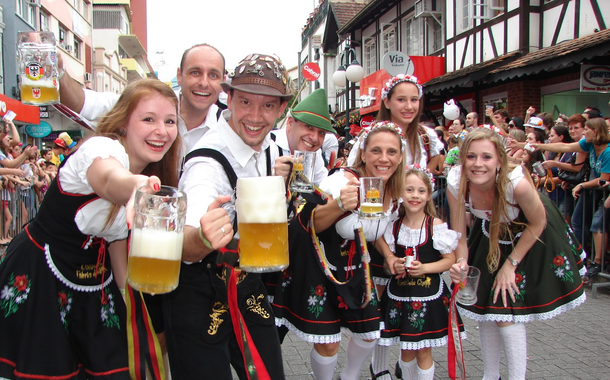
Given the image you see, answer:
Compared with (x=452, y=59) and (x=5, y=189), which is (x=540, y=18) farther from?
(x=5, y=189)

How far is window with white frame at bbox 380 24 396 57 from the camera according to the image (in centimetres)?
1923

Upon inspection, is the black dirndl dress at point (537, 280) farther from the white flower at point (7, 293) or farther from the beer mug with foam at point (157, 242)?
the white flower at point (7, 293)

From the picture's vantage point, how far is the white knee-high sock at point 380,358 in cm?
349

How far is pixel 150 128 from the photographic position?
80.7 inches

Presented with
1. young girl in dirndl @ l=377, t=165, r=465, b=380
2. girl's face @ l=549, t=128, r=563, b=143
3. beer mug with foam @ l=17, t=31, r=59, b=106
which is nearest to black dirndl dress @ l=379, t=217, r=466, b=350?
young girl in dirndl @ l=377, t=165, r=465, b=380

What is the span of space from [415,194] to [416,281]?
0.60 m

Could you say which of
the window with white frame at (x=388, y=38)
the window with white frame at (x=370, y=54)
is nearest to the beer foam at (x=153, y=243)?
the window with white frame at (x=388, y=38)

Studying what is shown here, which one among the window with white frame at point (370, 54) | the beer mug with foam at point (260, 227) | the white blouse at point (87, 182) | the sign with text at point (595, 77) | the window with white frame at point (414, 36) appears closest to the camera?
the beer mug with foam at point (260, 227)

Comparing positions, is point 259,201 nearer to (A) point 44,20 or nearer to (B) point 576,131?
(B) point 576,131

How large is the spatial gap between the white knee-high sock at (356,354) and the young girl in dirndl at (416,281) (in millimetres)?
119

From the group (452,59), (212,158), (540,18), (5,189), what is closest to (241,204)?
(212,158)

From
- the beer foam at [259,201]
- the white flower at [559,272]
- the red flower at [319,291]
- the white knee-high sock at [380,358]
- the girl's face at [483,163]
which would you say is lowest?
the white knee-high sock at [380,358]

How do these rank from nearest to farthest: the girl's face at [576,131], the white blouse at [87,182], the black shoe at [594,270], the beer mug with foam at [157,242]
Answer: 1. the beer mug with foam at [157,242]
2. the white blouse at [87,182]
3. the black shoe at [594,270]
4. the girl's face at [576,131]

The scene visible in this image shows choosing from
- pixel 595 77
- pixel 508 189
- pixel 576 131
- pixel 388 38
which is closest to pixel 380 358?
pixel 508 189
